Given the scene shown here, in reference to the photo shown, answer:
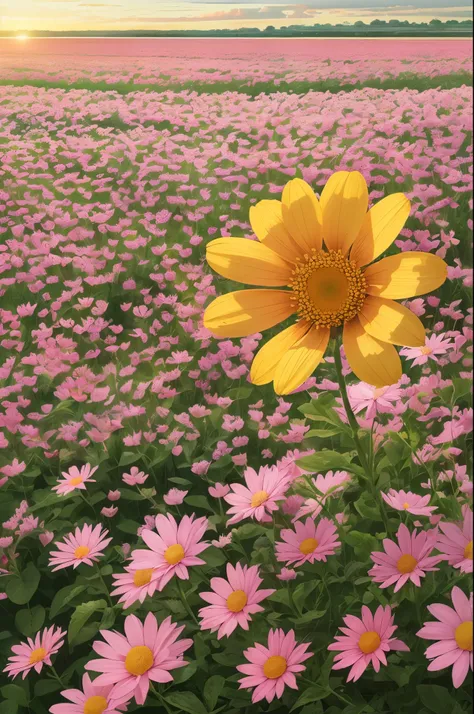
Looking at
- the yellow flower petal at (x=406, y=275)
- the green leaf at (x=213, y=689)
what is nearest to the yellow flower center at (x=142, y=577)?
the green leaf at (x=213, y=689)

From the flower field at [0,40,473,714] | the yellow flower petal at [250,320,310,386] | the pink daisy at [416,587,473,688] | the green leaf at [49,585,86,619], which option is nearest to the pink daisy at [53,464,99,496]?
the flower field at [0,40,473,714]

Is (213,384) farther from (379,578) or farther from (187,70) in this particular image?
(187,70)

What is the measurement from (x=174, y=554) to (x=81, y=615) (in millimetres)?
164

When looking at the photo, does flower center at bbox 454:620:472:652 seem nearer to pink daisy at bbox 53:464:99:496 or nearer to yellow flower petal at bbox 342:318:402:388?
yellow flower petal at bbox 342:318:402:388

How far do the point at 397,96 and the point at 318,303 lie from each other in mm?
1896

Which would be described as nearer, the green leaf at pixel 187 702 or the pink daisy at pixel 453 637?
the pink daisy at pixel 453 637

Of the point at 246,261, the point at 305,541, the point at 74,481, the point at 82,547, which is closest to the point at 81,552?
the point at 82,547

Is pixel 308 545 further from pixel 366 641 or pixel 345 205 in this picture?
pixel 345 205

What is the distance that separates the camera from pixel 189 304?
1384 millimetres

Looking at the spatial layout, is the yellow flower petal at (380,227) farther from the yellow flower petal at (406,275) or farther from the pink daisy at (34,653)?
the pink daisy at (34,653)

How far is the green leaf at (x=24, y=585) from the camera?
800 millimetres

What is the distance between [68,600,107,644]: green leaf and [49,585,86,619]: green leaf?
0.10ft

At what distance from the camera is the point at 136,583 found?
63 cm

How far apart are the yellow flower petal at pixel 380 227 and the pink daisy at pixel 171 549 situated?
0.26 m
